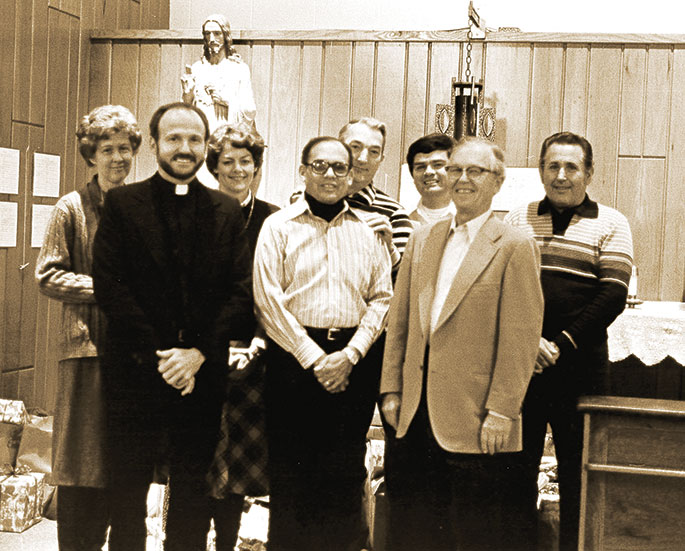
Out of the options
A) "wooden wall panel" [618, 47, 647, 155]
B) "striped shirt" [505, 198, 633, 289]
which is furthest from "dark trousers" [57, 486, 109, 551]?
"wooden wall panel" [618, 47, 647, 155]

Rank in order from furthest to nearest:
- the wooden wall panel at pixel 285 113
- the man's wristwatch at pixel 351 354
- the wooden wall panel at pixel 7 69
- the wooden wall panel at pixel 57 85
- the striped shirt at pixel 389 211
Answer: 1. the wooden wall panel at pixel 285 113
2. the wooden wall panel at pixel 57 85
3. the wooden wall panel at pixel 7 69
4. the striped shirt at pixel 389 211
5. the man's wristwatch at pixel 351 354

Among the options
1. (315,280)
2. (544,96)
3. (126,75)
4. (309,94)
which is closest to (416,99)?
(309,94)

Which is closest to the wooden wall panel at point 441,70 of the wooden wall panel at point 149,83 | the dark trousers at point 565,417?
the wooden wall panel at point 149,83

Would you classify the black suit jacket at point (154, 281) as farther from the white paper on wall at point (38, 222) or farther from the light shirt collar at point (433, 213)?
the white paper on wall at point (38, 222)

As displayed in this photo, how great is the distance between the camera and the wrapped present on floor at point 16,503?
12.3 ft

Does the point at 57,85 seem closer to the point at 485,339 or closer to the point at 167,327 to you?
the point at 167,327

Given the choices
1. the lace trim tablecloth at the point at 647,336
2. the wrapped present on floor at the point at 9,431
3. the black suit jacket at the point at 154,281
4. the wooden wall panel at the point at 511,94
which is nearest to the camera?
the black suit jacket at the point at 154,281

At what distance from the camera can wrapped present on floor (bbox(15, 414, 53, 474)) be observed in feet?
13.2

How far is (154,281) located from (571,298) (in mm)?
1347

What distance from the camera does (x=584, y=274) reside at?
9.19 ft

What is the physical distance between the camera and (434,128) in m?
5.36

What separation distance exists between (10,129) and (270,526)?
2.87 meters

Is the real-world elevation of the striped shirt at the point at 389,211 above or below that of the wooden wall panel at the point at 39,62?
below

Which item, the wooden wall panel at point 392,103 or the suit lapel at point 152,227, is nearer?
the suit lapel at point 152,227
